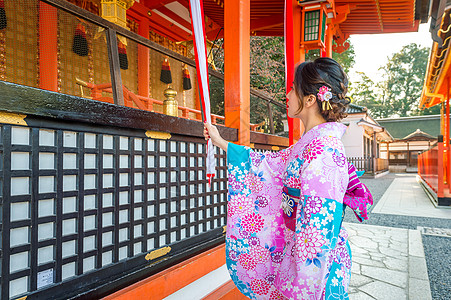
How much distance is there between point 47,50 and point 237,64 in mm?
3357

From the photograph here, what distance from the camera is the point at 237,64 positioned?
107 inches

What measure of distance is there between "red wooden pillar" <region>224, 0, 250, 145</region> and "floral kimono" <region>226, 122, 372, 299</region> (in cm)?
104

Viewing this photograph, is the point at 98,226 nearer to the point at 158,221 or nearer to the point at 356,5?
the point at 158,221

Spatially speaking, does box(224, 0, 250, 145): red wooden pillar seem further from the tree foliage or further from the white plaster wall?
the tree foliage

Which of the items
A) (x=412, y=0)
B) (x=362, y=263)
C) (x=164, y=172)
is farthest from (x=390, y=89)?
(x=164, y=172)

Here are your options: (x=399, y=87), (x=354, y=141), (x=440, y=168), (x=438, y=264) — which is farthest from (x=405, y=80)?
(x=438, y=264)

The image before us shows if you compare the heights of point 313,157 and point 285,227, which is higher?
point 313,157

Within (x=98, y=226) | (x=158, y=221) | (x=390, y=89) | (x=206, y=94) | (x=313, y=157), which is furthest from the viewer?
(x=390, y=89)

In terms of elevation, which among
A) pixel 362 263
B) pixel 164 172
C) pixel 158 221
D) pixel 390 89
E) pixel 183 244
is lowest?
pixel 362 263

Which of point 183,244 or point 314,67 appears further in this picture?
point 183,244

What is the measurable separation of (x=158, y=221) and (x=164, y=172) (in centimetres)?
36

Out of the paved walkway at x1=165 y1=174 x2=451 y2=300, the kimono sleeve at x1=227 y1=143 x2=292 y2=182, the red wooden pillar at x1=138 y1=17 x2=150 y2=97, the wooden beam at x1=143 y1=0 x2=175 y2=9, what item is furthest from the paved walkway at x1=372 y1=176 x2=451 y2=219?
the wooden beam at x1=143 y1=0 x2=175 y2=9

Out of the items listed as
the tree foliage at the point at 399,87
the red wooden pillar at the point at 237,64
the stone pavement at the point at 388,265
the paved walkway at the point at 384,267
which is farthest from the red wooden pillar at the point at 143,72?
the tree foliage at the point at 399,87

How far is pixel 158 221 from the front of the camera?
1983 mm
